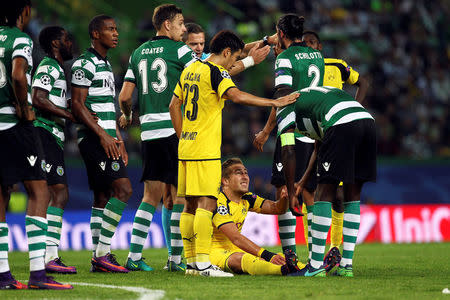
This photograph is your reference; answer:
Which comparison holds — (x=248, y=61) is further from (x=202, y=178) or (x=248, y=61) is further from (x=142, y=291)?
(x=142, y=291)

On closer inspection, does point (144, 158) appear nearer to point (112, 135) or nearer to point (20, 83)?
point (112, 135)

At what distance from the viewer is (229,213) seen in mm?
7383

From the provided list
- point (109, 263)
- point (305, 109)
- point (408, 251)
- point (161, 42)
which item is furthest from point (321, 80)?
point (408, 251)

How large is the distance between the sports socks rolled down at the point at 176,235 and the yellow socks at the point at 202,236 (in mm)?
965

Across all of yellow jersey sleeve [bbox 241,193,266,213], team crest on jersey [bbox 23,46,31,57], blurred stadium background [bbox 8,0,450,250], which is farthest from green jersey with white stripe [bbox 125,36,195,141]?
blurred stadium background [bbox 8,0,450,250]

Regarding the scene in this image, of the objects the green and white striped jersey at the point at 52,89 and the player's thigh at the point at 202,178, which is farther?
the green and white striped jersey at the point at 52,89

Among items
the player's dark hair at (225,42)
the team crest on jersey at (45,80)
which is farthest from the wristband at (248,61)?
the team crest on jersey at (45,80)

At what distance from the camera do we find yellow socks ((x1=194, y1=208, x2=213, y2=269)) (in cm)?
682

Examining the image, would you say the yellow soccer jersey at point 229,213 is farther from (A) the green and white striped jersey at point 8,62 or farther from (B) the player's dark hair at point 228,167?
(A) the green and white striped jersey at point 8,62

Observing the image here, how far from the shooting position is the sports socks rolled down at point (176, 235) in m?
7.82

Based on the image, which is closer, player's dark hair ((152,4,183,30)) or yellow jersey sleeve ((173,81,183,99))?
yellow jersey sleeve ((173,81,183,99))

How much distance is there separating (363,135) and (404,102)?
12263mm

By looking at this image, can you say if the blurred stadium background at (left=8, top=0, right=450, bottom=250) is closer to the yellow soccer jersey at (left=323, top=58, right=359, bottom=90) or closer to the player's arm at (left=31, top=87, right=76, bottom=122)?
the player's arm at (left=31, top=87, right=76, bottom=122)

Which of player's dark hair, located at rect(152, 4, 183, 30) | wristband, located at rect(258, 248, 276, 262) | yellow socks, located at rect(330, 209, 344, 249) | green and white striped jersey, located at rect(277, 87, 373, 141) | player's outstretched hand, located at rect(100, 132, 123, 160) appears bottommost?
wristband, located at rect(258, 248, 276, 262)
